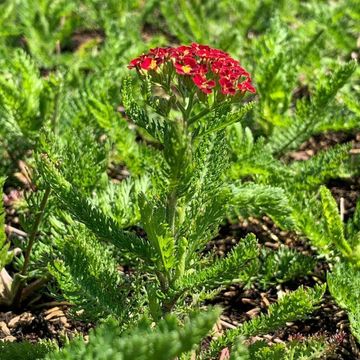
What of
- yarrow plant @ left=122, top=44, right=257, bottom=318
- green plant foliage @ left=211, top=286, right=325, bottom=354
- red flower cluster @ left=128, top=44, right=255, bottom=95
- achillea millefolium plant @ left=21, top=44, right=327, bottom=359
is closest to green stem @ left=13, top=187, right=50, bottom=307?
achillea millefolium plant @ left=21, top=44, right=327, bottom=359

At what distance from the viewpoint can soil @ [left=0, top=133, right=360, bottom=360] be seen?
1.84m

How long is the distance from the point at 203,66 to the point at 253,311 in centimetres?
86

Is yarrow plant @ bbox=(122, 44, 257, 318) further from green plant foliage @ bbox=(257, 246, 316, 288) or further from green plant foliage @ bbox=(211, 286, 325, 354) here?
green plant foliage @ bbox=(257, 246, 316, 288)

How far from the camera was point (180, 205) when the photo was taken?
1649mm

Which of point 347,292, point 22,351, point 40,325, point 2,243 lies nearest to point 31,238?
point 2,243

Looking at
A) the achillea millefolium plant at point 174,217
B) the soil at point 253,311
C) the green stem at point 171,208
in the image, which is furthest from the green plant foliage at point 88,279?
the green stem at point 171,208

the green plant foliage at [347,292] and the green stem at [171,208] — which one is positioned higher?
the green stem at [171,208]

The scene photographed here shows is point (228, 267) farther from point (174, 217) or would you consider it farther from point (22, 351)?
point (22, 351)

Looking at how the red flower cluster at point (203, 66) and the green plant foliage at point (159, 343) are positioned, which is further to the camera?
the red flower cluster at point (203, 66)

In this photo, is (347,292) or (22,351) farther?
(347,292)

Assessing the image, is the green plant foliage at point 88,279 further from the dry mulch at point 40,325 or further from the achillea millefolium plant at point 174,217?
the dry mulch at point 40,325

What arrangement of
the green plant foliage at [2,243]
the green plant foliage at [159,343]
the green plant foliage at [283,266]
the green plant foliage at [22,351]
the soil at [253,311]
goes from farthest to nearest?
the green plant foliage at [283,266], the soil at [253,311], the green plant foliage at [2,243], the green plant foliage at [22,351], the green plant foliage at [159,343]

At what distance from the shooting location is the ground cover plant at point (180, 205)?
1.49m

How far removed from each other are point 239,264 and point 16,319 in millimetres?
771
